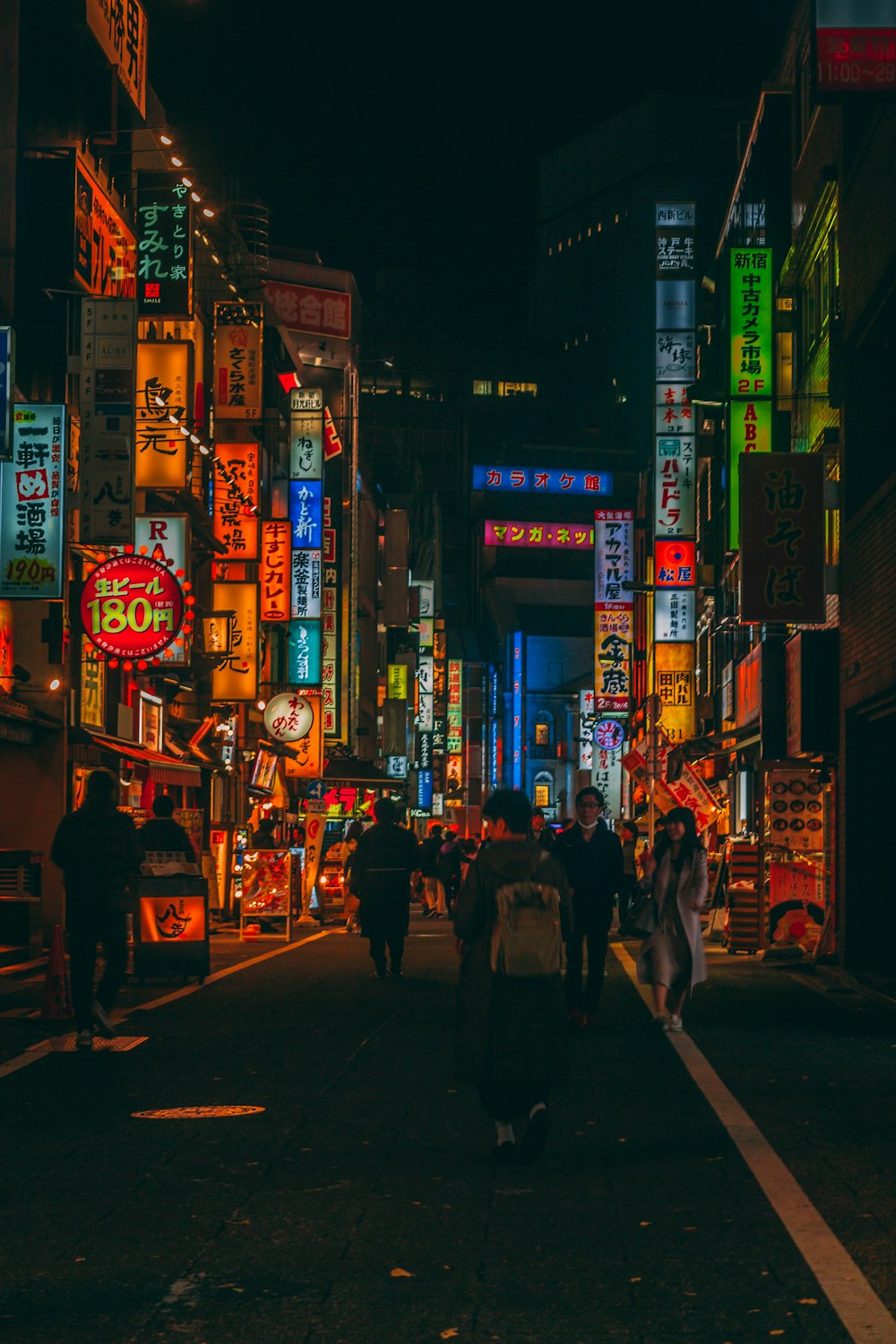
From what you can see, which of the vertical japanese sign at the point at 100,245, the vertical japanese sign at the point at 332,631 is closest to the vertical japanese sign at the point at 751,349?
the vertical japanese sign at the point at 100,245

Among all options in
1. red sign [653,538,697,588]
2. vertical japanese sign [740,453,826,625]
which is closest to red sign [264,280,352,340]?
red sign [653,538,697,588]

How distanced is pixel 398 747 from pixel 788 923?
58.1 meters

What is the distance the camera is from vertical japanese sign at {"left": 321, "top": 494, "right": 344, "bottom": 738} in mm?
55312

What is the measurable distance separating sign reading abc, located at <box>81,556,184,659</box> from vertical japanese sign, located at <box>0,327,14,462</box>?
159 inches

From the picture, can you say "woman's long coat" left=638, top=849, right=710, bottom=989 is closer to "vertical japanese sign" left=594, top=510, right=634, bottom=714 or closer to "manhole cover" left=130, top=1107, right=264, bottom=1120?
"manhole cover" left=130, top=1107, right=264, bottom=1120

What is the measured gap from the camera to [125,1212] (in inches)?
270

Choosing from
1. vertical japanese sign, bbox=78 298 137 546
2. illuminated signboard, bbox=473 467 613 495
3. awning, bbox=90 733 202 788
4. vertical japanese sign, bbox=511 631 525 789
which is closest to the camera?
vertical japanese sign, bbox=78 298 137 546

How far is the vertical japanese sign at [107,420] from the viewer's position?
2442 cm

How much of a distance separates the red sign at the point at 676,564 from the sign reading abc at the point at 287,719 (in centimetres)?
1057

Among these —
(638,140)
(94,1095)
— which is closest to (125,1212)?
(94,1095)

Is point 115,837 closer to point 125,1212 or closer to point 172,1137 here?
point 172,1137

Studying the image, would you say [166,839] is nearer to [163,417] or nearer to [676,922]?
[676,922]

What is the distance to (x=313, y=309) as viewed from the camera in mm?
72938

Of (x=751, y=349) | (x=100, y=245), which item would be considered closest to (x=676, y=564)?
(x=751, y=349)
